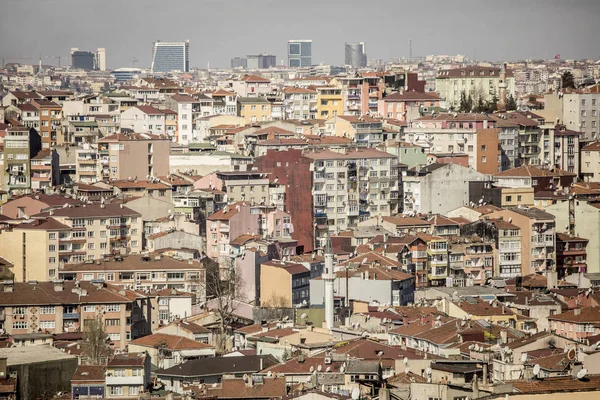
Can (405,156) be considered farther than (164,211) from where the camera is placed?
Yes

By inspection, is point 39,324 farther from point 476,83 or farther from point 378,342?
point 476,83

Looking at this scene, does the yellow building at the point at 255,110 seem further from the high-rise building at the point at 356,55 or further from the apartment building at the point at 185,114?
the high-rise building at the point at 356,55

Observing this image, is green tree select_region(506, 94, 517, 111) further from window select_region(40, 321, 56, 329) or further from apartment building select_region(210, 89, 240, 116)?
window select_region(40, 321, 56, 329)

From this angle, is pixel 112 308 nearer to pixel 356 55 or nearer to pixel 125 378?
pixel 125 378

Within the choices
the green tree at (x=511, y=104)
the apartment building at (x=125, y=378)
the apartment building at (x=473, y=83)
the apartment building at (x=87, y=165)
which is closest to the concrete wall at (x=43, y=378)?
the apartment building at (x=125, y=378)

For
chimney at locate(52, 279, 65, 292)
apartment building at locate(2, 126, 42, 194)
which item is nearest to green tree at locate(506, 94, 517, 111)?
apartment building at locate(2, 126, 42, 194)

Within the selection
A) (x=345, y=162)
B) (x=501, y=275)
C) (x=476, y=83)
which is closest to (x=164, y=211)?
(x=345, y=162)
